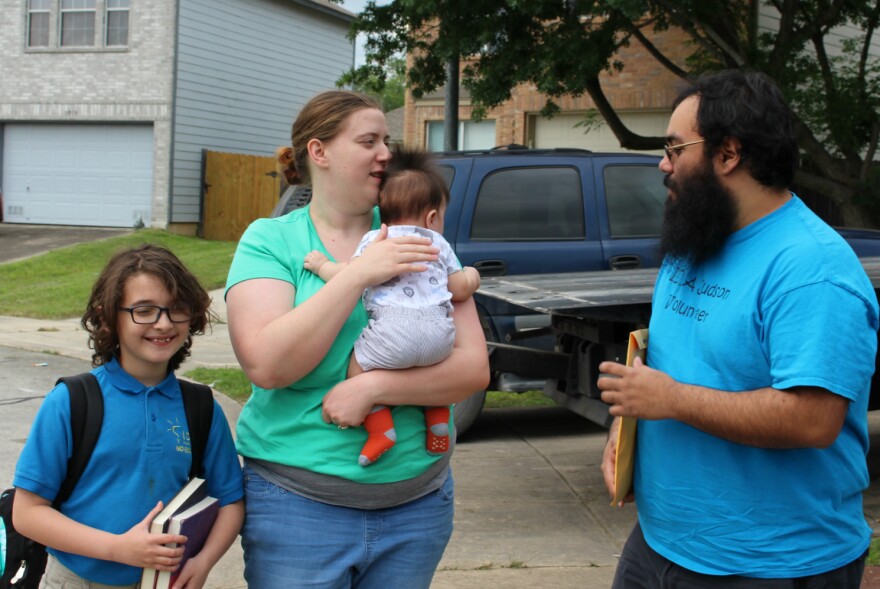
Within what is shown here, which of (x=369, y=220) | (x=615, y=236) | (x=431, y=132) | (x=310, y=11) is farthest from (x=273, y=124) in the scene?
(x=369, y=220)

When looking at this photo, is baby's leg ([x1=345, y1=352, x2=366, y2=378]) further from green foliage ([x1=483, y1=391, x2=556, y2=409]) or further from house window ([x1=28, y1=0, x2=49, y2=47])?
house window ([x1=28, y1=0, x2=49, y2=47])

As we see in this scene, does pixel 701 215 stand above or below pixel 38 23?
below

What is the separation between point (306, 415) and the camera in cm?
242

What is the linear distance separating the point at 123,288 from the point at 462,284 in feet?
2.81

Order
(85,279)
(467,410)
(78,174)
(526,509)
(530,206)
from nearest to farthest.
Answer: (526,509) < (467,410) < (530,206) < (85,279) < (78,174)

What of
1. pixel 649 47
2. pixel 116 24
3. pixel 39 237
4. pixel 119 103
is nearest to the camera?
pixel 649 47

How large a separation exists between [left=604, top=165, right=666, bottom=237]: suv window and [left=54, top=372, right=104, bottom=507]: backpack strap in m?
5.51

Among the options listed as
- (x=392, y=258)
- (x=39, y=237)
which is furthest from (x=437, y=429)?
(x=39, y=237)

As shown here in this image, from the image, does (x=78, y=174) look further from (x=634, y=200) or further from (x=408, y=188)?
(x=408, y=188)

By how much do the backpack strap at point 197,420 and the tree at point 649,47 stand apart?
36.6ft

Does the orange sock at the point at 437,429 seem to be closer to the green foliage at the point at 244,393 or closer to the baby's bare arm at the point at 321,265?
the baby's bare arm at the point at 321,265

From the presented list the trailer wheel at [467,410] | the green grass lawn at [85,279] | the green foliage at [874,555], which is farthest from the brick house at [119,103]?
the green foliage at [874,555]

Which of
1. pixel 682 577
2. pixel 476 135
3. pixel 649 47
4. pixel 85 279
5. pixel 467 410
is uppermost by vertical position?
pixel 649 47

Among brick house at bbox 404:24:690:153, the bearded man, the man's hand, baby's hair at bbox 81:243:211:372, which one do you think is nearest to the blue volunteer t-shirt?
the bearded man
